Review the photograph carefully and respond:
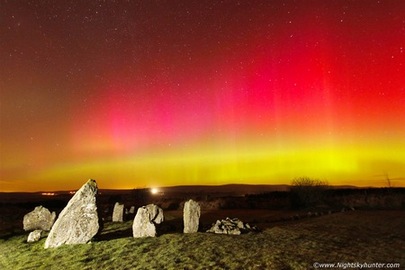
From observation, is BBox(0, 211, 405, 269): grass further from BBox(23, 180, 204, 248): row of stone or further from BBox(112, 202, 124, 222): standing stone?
BBox(112, 202, 124, 222): standing stone

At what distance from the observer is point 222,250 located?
1445cm

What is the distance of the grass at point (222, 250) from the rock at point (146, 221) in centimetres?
77

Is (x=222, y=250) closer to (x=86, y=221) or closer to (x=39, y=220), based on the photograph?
(x=86, y=221)

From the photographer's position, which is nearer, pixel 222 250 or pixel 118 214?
pixel 222 250

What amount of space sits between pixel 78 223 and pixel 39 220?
802 centimetres

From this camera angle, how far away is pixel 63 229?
696 inches

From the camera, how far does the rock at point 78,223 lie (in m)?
17.4

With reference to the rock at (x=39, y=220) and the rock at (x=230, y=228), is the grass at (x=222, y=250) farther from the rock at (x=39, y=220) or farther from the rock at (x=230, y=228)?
the rock at (x=39, y=220)

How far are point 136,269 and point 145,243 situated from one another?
432cm

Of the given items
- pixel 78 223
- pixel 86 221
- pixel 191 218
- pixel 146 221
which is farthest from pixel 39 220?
pixel 191 218

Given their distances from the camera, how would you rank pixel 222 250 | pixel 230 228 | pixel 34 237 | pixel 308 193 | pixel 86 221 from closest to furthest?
pixel 222 250 → pixel 86 221 → pixel 230 228 → pixel 34 237 → pixel 308 193

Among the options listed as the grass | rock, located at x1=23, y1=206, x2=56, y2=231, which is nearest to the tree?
the grass

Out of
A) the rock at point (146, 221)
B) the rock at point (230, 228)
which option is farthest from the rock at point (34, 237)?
the rock at point (230, 228)

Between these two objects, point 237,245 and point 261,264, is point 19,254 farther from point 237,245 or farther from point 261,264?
point 261,264
